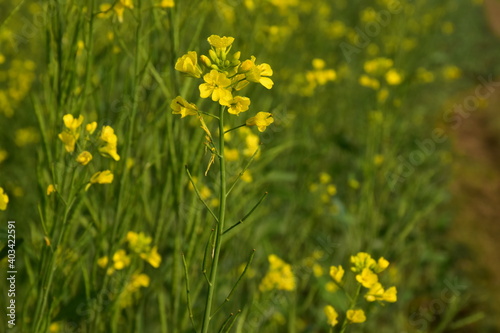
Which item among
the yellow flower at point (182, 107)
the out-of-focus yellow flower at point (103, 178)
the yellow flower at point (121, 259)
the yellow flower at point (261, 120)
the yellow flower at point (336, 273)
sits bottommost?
the yellow flower at point (121, 259)

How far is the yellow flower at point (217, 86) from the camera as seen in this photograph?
761mm

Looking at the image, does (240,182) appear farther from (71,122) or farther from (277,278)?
(71,122)

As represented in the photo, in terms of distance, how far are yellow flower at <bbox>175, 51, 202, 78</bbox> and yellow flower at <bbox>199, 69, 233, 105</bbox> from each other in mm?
46

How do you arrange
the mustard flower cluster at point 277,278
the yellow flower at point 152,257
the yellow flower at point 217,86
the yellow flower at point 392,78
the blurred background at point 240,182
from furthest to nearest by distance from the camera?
the yellow flower at point 392,78 < the mustard flower cluster at point 277,278 < the yellow flower at point 152,257 < the blurred background at point 240,182 < the yellow flower at point 217,86

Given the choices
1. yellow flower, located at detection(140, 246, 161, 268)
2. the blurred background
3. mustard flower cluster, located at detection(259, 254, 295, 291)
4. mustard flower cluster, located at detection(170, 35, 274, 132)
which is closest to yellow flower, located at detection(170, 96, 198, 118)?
mustard flower cluster, located at detection(170, 35, 274, 132)

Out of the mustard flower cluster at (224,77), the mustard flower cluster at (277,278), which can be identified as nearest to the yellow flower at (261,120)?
the mustard flower cluster at (224,77)

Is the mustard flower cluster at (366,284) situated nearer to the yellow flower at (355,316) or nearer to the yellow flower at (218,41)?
the yellow flower at (355,316)

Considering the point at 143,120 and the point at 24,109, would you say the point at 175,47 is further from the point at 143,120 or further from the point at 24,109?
the point at 24,109

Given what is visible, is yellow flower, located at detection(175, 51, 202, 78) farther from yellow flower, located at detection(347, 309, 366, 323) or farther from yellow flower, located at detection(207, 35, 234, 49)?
yellow flower, located at detection(347, 309, 366, 323)

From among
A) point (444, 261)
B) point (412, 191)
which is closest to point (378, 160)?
point (412, 191)

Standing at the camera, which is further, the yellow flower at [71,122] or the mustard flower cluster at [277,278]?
the mustard flower cluster at [277,278]

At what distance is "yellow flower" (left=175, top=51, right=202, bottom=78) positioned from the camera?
81cm

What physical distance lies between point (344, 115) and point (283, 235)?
3.94ft

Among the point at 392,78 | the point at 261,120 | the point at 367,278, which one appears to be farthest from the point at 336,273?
the point at 392,78
